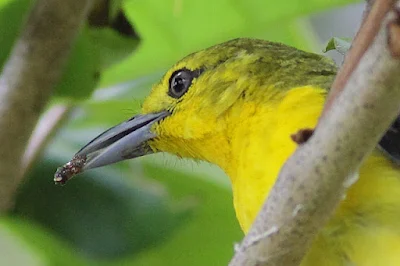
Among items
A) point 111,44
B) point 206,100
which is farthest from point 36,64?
point 206,100

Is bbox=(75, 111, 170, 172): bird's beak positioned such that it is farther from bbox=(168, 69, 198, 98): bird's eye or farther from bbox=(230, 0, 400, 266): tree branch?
bbox=(230, 0, 400, 266): tree branch

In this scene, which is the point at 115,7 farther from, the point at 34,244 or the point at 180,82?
the point at 34,244

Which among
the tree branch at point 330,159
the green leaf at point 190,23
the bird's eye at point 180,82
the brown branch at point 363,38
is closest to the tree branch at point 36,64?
the bird's eye at point 180,82

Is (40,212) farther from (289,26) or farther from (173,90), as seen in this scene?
(289,26)

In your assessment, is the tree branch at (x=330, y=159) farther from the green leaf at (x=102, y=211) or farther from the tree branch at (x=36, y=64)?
the green leaf at (x=102, y=211)

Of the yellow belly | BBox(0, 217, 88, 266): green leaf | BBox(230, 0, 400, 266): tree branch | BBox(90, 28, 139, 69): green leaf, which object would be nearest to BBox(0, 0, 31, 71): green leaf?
BBox(90, 28, 139, 69): green leaf

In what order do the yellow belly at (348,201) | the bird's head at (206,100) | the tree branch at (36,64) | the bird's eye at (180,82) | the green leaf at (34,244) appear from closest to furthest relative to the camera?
the yellow belly at (348,201)
the tree branch at (36,64)
the bird's head at (206,100)
the bird's eye at (180,82)
the green leaf at (34,244)

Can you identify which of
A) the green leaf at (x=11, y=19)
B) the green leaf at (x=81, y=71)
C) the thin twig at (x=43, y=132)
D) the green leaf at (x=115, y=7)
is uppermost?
the green leaf at (x=11, y=19)

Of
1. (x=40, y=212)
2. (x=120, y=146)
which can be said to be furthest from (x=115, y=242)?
(x=120, y=146)
